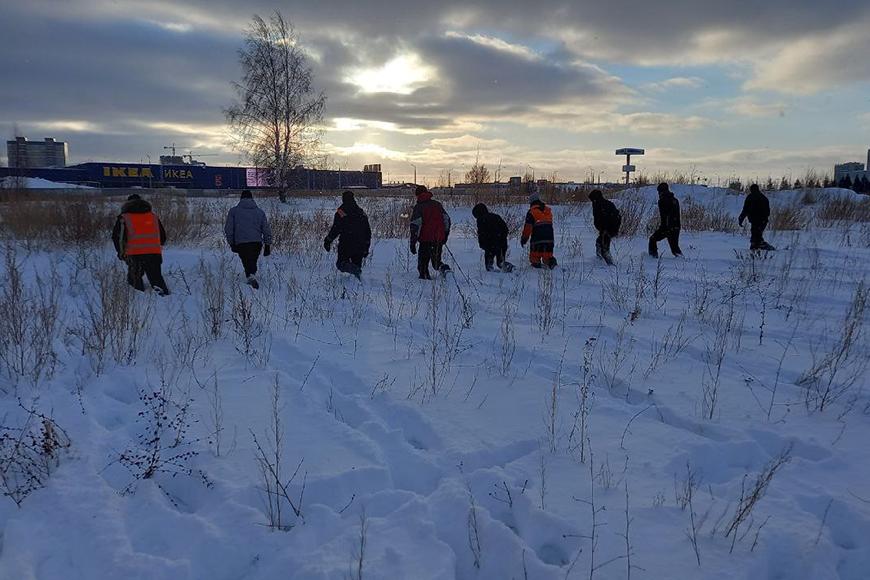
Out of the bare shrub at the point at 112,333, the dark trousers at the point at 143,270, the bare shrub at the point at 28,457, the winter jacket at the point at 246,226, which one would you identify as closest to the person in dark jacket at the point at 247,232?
the winter jacket at the point at 246,226

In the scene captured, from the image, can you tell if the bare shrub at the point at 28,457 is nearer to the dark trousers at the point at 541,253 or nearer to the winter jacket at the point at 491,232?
the winter jacket at the point at 491,232

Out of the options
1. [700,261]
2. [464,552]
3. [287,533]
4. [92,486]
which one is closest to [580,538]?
[464,552]

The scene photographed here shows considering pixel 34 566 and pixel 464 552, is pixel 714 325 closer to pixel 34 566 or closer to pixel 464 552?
pixel 464 552

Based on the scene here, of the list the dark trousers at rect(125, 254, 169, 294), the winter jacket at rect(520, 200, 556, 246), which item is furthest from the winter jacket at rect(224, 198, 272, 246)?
the winter jacket at rect(520, 200, 556, 246)

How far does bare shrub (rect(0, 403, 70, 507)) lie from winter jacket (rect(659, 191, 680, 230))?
10274 millimetres

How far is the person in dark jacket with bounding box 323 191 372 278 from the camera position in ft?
29.2

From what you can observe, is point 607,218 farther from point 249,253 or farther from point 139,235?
point 139,235

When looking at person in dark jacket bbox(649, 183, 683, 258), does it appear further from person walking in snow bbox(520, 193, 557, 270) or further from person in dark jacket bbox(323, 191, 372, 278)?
person in dark jacket bbox(323, 191, 372, 278)

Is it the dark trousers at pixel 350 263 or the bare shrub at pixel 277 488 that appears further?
the dark trousers at pixel 350 263

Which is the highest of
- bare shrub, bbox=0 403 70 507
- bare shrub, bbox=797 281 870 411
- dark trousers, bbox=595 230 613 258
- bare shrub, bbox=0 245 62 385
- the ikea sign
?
the ikea sign

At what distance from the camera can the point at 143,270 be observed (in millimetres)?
7844

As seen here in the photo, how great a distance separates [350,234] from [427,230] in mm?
1298

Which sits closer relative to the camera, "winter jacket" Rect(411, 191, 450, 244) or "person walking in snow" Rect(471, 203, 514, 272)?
"winter jacket" Rect(411, 191, 450, 244)

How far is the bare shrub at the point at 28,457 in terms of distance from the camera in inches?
106
